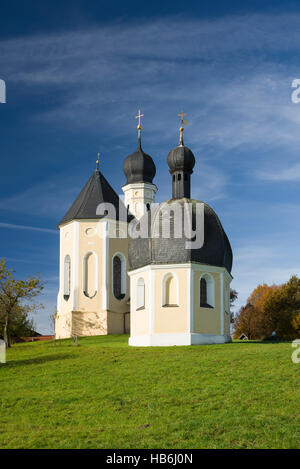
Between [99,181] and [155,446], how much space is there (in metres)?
35.5

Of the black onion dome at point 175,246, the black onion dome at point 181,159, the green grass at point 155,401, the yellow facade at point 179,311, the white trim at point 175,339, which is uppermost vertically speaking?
the black onion dome at point 181,159

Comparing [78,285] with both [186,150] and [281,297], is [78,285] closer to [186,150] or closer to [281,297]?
[186,150]

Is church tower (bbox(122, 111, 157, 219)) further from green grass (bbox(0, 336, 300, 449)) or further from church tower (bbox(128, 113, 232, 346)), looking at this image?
green grass (bbox(0, 336, 300, 449))

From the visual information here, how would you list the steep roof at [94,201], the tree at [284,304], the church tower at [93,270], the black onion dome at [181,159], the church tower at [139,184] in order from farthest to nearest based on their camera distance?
the tree at [284,304], the church tower at [139,184], the steep roof at [94,201], the church tower at [93,270], the black onion dome at [181,159]

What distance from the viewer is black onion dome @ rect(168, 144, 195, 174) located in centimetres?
3328

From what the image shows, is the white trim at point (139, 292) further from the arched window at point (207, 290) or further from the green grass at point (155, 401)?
the green grass at point (155, 401)

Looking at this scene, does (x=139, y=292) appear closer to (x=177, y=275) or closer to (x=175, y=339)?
(x=177, y=275)

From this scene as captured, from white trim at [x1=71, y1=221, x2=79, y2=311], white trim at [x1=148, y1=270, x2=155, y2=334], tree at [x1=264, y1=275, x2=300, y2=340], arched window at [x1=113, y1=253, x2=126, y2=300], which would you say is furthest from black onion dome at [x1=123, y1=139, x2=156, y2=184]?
white trim at [x1=148, y1=270, x2=155, y2=334]

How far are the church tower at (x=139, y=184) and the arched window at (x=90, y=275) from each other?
9.76 metres

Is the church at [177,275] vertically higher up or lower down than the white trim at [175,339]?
higher up

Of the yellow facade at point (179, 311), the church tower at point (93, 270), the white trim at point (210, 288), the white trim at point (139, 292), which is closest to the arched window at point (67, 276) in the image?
the church tower at point (93, 270)

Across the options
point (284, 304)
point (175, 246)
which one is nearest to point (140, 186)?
point (284, 304)

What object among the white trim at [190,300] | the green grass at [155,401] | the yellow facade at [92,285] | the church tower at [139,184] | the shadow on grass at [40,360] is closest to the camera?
the green grass at [155,401]

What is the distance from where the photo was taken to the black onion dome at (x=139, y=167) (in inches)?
2007
